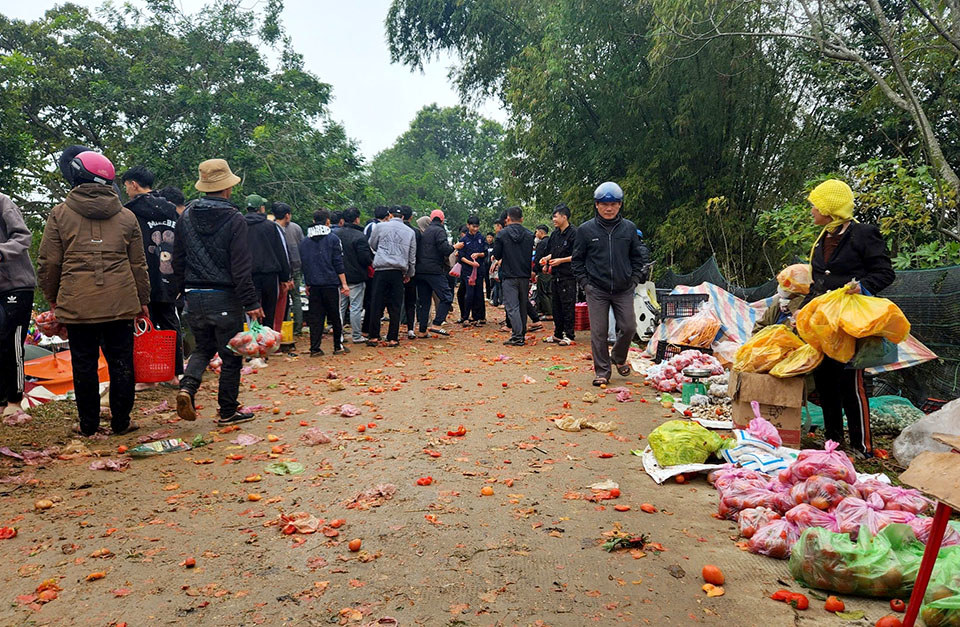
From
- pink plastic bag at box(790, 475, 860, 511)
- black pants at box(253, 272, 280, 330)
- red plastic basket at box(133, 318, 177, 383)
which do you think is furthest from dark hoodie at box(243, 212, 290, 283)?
pink plastic bag at box(790, 475, 860, 511)

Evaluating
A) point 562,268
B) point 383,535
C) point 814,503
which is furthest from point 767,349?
point 562,268

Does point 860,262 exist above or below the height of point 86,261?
below

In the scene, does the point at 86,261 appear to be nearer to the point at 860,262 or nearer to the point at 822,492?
the point at 822,492

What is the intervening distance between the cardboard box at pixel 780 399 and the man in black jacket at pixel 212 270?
162 inches

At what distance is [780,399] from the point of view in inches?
193

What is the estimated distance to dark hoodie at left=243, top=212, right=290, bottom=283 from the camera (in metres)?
8.68

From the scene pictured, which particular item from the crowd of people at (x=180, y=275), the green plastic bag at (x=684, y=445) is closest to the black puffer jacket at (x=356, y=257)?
the crowd of people at (x=180, y=275)

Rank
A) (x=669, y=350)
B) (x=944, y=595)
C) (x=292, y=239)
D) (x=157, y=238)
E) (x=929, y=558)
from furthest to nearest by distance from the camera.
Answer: (x=292, y=239) < (x=669, y=350) < (x=157, y=238) < (x=944, y=595) < (x=929, y=558)

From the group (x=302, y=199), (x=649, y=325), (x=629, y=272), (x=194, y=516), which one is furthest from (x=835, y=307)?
(x=302, y=199)

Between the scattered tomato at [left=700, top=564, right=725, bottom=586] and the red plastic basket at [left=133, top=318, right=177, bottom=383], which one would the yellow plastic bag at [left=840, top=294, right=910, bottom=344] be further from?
the red plastic basket at [left=133, top=318, right=177, bottom=383]

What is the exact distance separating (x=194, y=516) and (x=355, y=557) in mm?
1208

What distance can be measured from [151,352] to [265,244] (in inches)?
125

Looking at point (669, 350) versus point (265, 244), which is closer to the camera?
point (669, 350)

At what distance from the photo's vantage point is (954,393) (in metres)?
5.52
